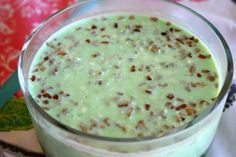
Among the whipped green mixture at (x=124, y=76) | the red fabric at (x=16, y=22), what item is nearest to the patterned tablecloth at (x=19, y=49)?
the red fabric at (x=16, y=22)

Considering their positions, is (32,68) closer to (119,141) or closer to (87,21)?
(87,21)

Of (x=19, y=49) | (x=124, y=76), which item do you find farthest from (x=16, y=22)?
(x=124, y=76)

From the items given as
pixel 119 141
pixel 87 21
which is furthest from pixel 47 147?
pixel 87 21

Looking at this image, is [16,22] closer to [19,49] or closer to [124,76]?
[19,49]

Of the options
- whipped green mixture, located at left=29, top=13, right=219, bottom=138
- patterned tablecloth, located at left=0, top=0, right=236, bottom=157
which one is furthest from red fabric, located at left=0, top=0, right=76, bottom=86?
whipped green mixture, located at left=29, top=13, right=219, bottom=138

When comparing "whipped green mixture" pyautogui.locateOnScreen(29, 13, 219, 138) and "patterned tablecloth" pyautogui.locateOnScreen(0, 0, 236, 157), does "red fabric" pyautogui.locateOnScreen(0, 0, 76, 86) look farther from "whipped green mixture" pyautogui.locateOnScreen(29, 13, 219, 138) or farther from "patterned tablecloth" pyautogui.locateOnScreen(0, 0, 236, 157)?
"whipped green mixture" pyautogui.locateOnScreen(29, 13, 219, 138)

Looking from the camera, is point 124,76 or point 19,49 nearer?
point 124,76

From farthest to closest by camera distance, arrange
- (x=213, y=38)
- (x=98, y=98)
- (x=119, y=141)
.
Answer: (x=213, y=38), (x=98, y=98), (x=119, y=141)
